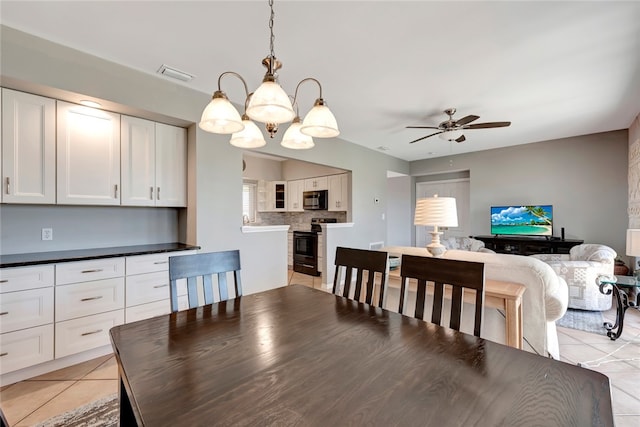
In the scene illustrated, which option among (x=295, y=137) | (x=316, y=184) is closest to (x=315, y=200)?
(x=316, y=184)

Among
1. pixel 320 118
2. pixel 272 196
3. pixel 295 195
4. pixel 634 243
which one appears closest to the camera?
pixel 320 118

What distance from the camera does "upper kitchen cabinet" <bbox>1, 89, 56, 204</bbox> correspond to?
213 cm

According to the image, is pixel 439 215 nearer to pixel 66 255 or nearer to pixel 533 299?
pixel 533 299

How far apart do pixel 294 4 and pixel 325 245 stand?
138 inches

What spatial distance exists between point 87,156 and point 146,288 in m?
1.30

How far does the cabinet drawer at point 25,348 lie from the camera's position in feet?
6.43

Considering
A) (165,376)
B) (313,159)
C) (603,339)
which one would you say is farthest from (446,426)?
(313,159)

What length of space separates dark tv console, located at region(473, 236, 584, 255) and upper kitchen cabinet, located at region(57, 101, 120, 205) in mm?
6052

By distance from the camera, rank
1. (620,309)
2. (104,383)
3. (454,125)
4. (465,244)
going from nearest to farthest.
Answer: (104,383)
(620,309)
(454,125)
(465,244)

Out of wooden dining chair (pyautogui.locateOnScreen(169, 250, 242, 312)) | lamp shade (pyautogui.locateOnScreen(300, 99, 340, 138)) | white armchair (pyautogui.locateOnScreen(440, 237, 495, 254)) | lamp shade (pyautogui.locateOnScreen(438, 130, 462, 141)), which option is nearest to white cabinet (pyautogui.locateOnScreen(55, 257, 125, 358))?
wooden dining chair (pyautogui.locateOnScreen(169, 250, 242, 312))

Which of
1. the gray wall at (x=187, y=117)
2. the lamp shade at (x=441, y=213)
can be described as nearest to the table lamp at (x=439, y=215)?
the lamp shade at (x=441, y=213)

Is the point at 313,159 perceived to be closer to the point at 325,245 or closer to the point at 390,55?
the point at 325,245

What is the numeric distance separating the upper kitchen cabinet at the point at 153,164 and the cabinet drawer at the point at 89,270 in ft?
2.01

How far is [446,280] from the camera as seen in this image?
4.76 feet
